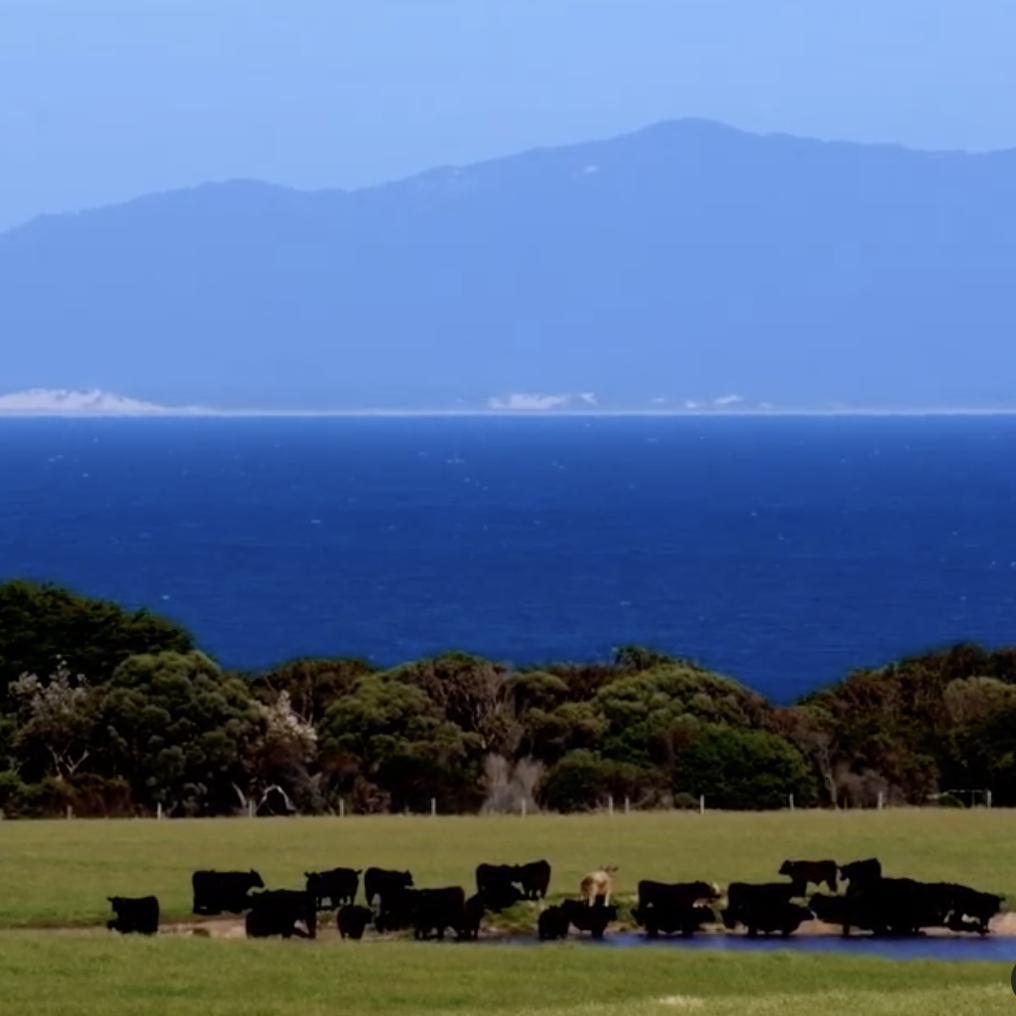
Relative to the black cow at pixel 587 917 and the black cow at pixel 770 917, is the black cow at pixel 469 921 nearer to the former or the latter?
the black cow at pixel 587 917

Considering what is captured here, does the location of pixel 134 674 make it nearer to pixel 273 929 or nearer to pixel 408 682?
pixel 408 682

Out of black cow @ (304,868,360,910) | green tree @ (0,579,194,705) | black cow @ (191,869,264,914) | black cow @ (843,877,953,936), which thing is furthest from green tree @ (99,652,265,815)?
black cow @ (843,877,953,936)

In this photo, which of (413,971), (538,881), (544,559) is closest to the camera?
(413,971)

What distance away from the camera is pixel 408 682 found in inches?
2114

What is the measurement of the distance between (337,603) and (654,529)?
194 feet

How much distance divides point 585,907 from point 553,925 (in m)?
0.47

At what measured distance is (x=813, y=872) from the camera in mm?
30000

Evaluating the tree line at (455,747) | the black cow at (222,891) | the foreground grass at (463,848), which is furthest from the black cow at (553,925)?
the tree line at (455,747)

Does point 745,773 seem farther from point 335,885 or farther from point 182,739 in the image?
point 335,885

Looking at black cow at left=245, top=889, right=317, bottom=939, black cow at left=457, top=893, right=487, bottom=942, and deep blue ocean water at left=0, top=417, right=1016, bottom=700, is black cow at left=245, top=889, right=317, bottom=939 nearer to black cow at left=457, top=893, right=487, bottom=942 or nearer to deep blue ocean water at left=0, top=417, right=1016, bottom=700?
black cow at left=457, top=893, right=487, bottom=942

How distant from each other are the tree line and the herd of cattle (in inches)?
653

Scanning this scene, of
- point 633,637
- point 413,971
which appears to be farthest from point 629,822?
point 633,637

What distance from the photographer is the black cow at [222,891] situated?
28.5 m

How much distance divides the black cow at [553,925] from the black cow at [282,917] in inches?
104
